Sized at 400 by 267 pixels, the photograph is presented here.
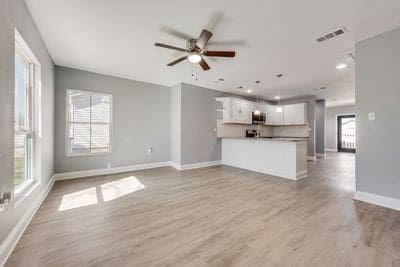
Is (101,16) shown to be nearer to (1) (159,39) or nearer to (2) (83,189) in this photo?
(1) (159,39)

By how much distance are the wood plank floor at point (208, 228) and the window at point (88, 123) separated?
1129mm

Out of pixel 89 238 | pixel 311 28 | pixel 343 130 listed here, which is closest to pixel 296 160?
pixel 311 28

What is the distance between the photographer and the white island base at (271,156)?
432 centimetres

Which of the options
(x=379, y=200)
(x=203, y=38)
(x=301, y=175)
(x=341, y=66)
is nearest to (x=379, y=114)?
(x=379, y=200)

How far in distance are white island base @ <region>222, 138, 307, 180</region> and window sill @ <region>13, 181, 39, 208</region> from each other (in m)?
4.87

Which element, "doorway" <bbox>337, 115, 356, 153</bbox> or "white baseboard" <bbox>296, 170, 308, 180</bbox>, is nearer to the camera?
"white baseboard" <bbox>296, 170, 308, 180</bbox>

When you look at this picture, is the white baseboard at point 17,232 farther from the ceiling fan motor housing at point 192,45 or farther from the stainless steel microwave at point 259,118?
the stainless steel microwave at point 259,118

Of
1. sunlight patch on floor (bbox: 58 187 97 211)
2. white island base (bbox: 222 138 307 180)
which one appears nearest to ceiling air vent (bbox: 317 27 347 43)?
white island base (bbox: 222 138 307 180)

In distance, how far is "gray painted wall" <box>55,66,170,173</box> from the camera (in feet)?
13.5

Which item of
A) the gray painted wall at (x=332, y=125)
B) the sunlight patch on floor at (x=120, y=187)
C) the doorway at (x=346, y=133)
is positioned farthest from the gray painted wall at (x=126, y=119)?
the doorway at (x=346, y=133)

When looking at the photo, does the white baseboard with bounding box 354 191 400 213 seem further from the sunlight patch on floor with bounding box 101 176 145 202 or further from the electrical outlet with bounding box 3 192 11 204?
the electrical outlet with bounding box 3 192 11 204

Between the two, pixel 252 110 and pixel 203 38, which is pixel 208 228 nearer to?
pixel 203 38

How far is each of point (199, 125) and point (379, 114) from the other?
4.16 m

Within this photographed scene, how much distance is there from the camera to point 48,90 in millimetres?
3359
